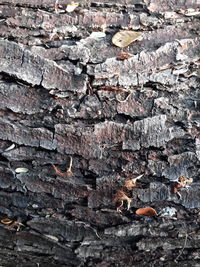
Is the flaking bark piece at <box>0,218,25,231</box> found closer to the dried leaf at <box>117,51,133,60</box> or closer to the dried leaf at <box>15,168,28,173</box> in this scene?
the dried leaf at <box>15,168,28,173</box>

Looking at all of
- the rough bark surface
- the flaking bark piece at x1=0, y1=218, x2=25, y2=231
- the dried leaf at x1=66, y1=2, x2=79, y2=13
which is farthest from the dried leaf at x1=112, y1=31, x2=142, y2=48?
the flaking bark piece at x1=0, y1=218, x2=25, y2=231

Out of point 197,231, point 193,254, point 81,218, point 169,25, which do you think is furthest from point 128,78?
point 193,254

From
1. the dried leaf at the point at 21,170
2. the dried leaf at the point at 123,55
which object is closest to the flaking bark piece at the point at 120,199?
the dried leaf at the point at 21,170

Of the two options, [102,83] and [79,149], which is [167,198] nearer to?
[79,149]

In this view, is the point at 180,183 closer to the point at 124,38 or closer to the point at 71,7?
the point at 124,38

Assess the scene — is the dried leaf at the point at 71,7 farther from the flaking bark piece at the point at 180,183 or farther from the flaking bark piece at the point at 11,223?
the flaking bark piece at the point at 11,223

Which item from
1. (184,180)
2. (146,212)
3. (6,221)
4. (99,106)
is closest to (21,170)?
(6,221)
